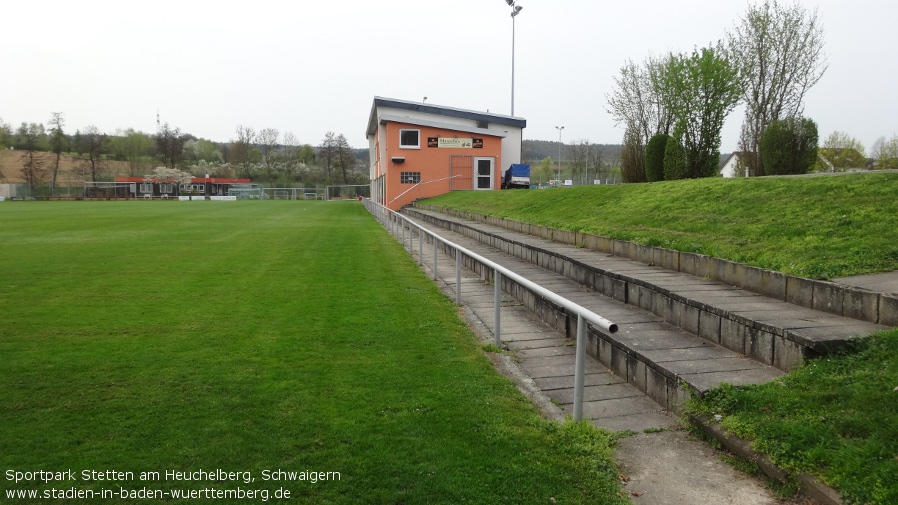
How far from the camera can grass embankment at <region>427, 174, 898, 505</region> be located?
2846 millimetres

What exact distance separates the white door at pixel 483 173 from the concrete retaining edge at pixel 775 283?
23.8 metres

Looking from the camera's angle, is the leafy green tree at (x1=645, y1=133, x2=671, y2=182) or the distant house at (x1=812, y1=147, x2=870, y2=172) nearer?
the leafy green tree at (x1=645, y1=133, x2=671, y2=182)

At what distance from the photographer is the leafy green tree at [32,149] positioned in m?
76.7

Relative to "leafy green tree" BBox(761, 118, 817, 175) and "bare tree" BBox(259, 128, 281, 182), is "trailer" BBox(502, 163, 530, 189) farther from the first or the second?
"bare tree" BBox(259, 128, 281, 182)

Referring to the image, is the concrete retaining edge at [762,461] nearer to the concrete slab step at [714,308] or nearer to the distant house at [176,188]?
the concrete slab step at [714,308]

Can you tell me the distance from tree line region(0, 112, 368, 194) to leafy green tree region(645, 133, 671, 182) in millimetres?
59476

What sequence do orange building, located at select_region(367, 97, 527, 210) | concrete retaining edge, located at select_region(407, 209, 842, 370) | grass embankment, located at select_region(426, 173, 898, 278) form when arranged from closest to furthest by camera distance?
1. concrete retaining edge, located at select_region(407, 209, 842, 370)
2. grass embankment, located at select_region(426, 173, 898, 278)
3. orange building, located at select_region(367, 97, 527, 210)

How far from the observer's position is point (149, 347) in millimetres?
5348

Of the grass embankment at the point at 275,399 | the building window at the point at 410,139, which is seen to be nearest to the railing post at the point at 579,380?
the grass embankment at the point at 275,399

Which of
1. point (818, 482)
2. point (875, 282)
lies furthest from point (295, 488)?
point (875, 282)

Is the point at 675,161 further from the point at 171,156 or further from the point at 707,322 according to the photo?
the point at 171,156

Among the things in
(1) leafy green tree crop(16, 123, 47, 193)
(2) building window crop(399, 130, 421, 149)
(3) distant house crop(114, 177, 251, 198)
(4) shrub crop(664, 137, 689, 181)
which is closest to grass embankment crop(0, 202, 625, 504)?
(4) shrub crop(664, 137, 689, 181)

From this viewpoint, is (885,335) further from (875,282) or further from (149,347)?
(149,347)

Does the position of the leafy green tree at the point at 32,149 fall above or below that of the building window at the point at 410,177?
above
